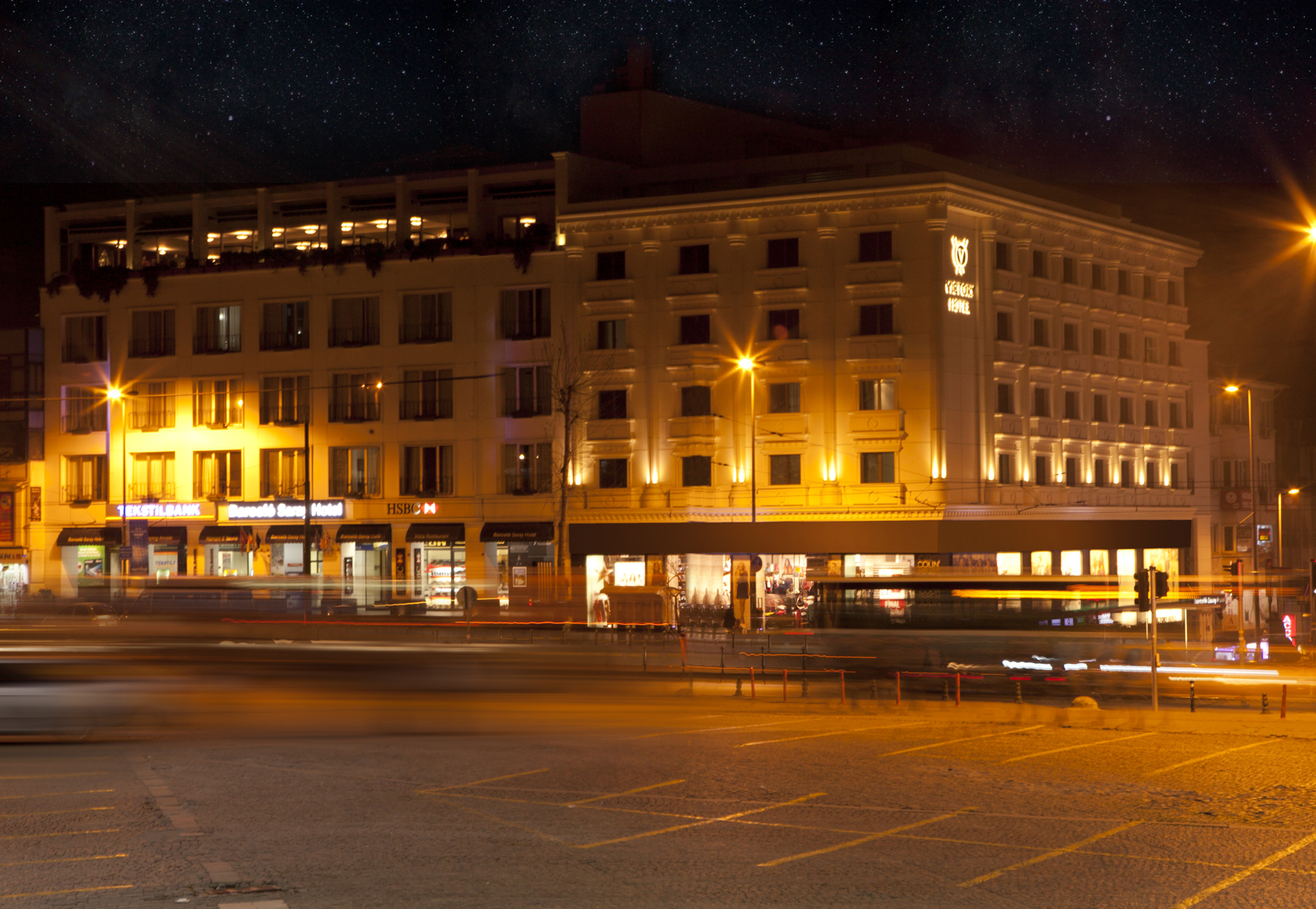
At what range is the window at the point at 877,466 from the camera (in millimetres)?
54062

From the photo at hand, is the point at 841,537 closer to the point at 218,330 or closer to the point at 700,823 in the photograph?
the point at 218,330

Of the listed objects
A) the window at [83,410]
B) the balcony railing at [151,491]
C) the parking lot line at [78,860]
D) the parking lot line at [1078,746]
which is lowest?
the parking lot line at [1078,746]

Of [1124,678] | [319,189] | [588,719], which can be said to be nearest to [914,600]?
[1124,678]

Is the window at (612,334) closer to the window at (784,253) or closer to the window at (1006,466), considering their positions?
the window at (784,253)

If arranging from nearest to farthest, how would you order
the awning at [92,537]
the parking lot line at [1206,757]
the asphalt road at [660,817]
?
the asphalt road at [660,817] < the parking lot line at [1206,757] < the awning at [92,537]

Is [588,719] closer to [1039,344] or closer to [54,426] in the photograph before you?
[1039,344]

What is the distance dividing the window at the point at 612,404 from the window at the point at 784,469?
675 cm

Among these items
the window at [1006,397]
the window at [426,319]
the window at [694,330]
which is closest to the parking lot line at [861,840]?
the window at [694,330]

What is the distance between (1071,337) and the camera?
59.0 m

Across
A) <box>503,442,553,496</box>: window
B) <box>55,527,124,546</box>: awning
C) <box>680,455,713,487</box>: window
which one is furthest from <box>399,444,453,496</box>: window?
<box>55,527,124,546</box>: awning

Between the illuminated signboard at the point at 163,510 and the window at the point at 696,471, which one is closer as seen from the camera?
the window at the point at 696,471

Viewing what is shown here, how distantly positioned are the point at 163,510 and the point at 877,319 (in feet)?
112

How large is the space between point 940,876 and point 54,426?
205ft

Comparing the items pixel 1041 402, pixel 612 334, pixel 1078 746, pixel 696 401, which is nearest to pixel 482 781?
pixel 1078 746
